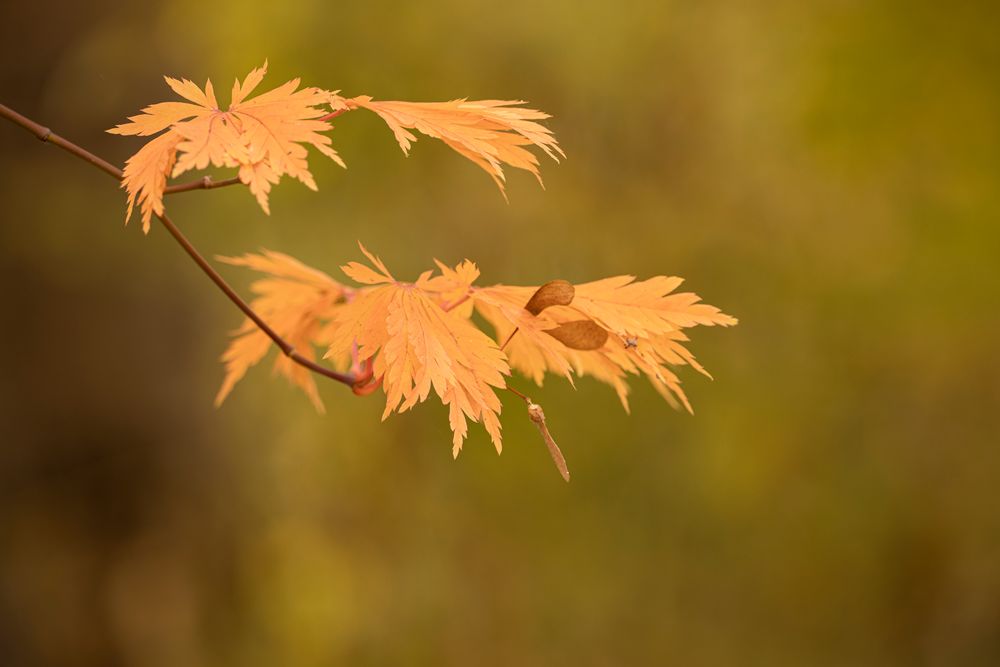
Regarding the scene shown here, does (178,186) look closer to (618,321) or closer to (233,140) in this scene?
(233,140)

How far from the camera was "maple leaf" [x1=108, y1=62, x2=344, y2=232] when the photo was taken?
0.61m

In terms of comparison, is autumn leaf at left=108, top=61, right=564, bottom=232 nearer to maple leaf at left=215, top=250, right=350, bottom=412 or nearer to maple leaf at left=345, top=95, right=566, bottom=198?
maple leaf at left=345, top=95, right=566, bottom=198

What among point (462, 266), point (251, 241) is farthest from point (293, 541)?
point (462, 266)

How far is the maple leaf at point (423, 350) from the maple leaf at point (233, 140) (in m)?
0.11

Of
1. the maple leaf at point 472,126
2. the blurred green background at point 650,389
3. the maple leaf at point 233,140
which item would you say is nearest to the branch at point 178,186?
the maple leaf at point 233,140

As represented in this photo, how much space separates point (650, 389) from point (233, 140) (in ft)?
6.77

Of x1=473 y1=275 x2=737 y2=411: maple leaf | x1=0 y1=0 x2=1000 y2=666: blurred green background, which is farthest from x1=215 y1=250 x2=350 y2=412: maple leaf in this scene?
x1=0 y1=0 x2=1000 y2=666: blurred green background

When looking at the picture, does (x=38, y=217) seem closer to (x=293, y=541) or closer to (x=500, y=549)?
(x=293, y=541)

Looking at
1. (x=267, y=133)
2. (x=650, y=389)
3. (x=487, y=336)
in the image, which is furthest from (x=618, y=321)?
(x=650, y=389)

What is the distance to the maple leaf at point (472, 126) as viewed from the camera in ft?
2.23

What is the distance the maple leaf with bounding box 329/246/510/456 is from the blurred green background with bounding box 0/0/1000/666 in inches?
67.5

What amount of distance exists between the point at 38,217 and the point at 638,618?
74.0 inches

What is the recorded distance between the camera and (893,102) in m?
2.47

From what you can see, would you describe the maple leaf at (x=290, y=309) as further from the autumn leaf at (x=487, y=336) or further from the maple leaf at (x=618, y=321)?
the maple leaf at (x=618, y=321)
